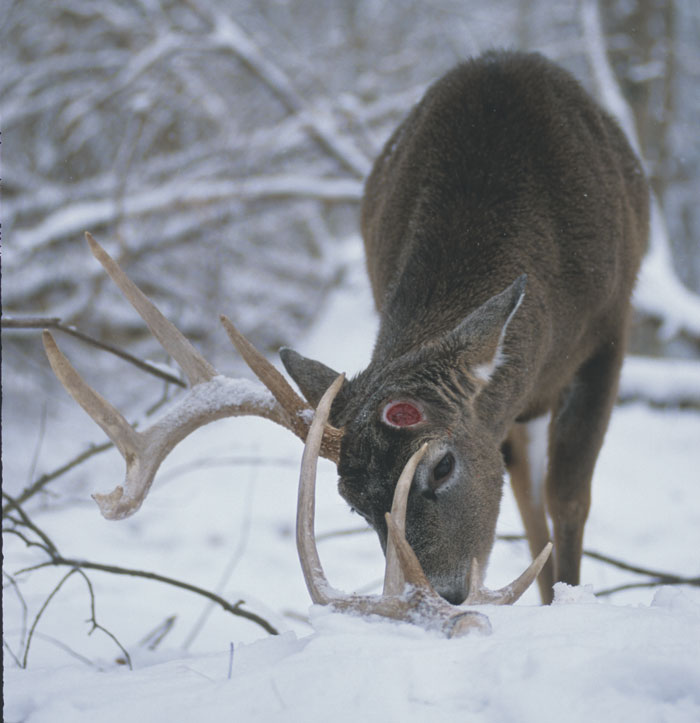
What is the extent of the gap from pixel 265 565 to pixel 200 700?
2923 mm

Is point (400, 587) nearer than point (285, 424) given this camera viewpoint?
Yes

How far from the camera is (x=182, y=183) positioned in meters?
7.08

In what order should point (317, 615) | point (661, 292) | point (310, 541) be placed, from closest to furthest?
point (317, 615), point (310, 541), point (661, 292)

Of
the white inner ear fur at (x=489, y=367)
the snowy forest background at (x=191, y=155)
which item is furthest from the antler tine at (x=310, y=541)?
the snowy forest background at (x=191, y=155)

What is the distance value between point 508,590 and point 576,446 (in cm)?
150

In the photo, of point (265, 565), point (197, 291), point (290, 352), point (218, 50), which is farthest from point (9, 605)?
point (218, 50)

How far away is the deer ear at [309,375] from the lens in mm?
2383

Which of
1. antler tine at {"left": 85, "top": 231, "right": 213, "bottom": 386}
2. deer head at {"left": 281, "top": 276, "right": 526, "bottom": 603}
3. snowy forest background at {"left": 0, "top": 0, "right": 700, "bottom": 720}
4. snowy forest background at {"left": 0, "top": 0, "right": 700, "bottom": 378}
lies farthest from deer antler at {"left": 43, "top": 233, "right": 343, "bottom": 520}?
snowy forest background at {"left": 0, "top": 0, "right": 700, "bottom": 378}

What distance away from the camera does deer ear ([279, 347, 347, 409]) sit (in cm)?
238

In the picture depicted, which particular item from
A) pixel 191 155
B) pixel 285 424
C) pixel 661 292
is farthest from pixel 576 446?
pixel 191 155

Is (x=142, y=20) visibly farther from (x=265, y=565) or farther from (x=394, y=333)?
(x=394, y=333)

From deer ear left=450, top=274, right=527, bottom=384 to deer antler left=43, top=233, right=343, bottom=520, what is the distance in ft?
1.46

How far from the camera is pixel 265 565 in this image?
4.28m

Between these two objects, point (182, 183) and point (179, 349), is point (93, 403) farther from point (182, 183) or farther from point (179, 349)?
point (182, 183)
